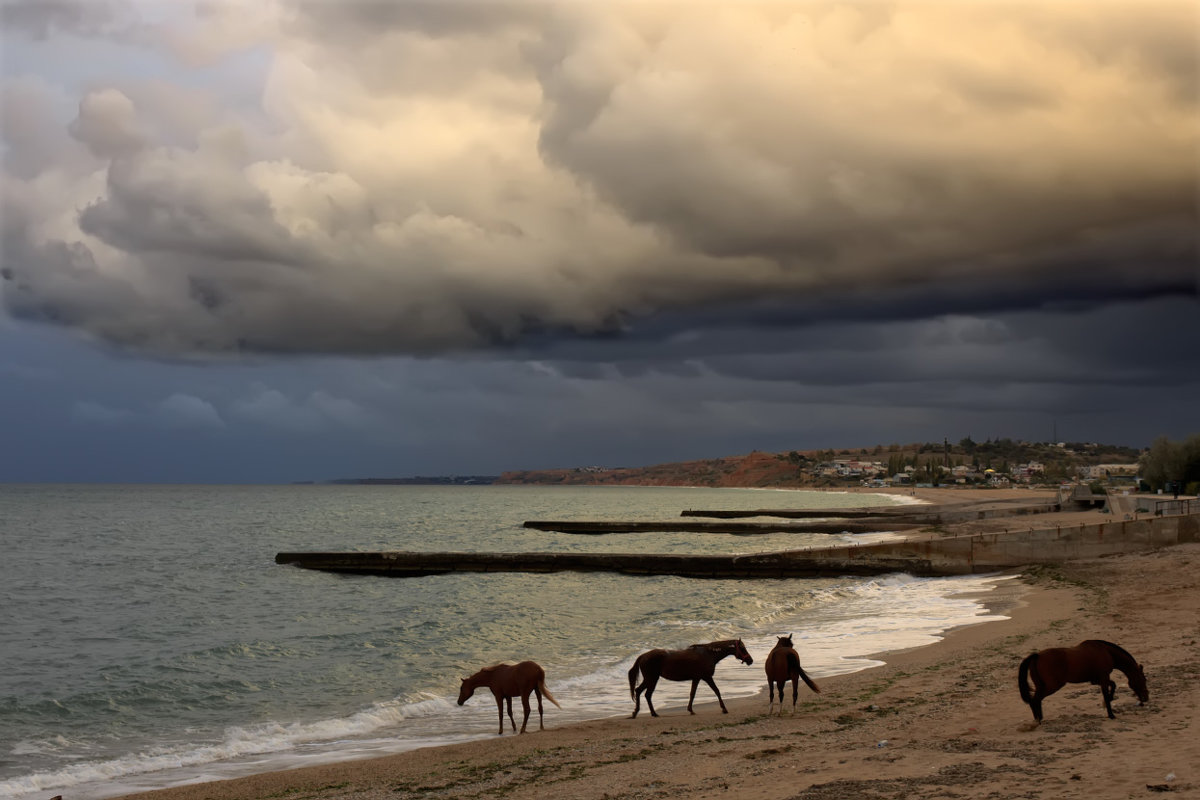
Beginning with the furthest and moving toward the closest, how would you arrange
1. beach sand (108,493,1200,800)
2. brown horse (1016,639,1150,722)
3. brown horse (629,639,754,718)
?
1. brown horse (629,639,754,718)
2. brown horse (1016,639,1150,722)
3. beach sand (108,493,1200,800)

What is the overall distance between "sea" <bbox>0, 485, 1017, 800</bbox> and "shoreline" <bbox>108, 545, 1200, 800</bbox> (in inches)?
65.1

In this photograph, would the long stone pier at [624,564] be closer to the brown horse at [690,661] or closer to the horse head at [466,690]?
the brown horse at [690,661]

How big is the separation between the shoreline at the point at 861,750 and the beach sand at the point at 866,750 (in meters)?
0.03

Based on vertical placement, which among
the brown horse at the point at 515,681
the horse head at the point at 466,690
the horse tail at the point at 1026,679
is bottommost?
the horse head at the point at 466,690

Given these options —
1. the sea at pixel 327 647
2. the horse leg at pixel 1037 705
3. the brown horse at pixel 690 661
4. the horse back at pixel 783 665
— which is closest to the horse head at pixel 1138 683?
the horse leg at pixel 1037 705

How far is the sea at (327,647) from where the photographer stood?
15.4 metres

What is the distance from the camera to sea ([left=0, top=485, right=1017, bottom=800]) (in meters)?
15.4

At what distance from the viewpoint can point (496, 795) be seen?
399 inches

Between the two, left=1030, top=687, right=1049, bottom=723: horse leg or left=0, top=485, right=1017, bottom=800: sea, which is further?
left=0, top=485, right=1017, bottom=800: sea

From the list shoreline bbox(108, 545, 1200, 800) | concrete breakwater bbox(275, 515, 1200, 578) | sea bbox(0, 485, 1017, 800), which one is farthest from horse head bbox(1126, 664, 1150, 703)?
concrete breakwater bbox(275, 515, 1200, 578)

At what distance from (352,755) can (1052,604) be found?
2020 centimetres

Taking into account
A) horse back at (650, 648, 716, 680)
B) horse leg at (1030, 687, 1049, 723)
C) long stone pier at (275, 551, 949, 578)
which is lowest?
long stone pier at (275, 551, 949, 578)

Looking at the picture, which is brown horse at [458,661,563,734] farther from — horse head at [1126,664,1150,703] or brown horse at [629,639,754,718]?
horse head at [1126,664,1150,703]

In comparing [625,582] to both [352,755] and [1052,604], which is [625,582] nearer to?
[1052,604]
